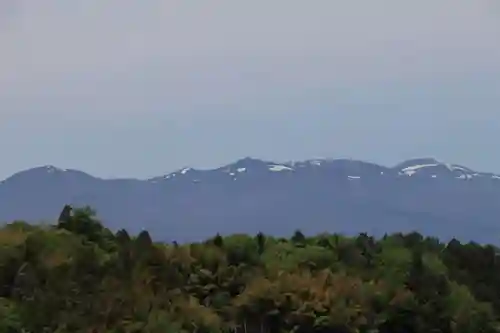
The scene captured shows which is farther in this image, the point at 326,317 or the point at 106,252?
the point at 106,252

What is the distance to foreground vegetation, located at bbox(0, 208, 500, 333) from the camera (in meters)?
29.7

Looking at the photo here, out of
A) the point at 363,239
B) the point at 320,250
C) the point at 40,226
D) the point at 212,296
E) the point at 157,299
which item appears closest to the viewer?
the point at 157,299

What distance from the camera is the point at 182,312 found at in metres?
30.2

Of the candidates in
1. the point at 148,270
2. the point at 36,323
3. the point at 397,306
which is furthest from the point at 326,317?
the point at 36,323

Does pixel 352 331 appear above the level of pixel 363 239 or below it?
below

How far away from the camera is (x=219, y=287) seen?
34.0 m

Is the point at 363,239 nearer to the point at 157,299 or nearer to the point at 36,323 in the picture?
the point at 157,299

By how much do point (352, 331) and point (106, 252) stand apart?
7935mm

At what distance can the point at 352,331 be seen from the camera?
32094mm

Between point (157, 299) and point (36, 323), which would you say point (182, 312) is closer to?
point (157, 299)

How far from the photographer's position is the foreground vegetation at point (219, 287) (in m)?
29.7

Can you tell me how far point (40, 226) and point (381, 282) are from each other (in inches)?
417

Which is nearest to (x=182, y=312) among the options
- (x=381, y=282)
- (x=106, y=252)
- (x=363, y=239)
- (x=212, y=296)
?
(x=212, y=296)

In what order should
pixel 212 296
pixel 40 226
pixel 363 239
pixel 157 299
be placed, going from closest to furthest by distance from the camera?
pixel 157 299, pixel 212 296, pixel 40 226, pixel 363 239
